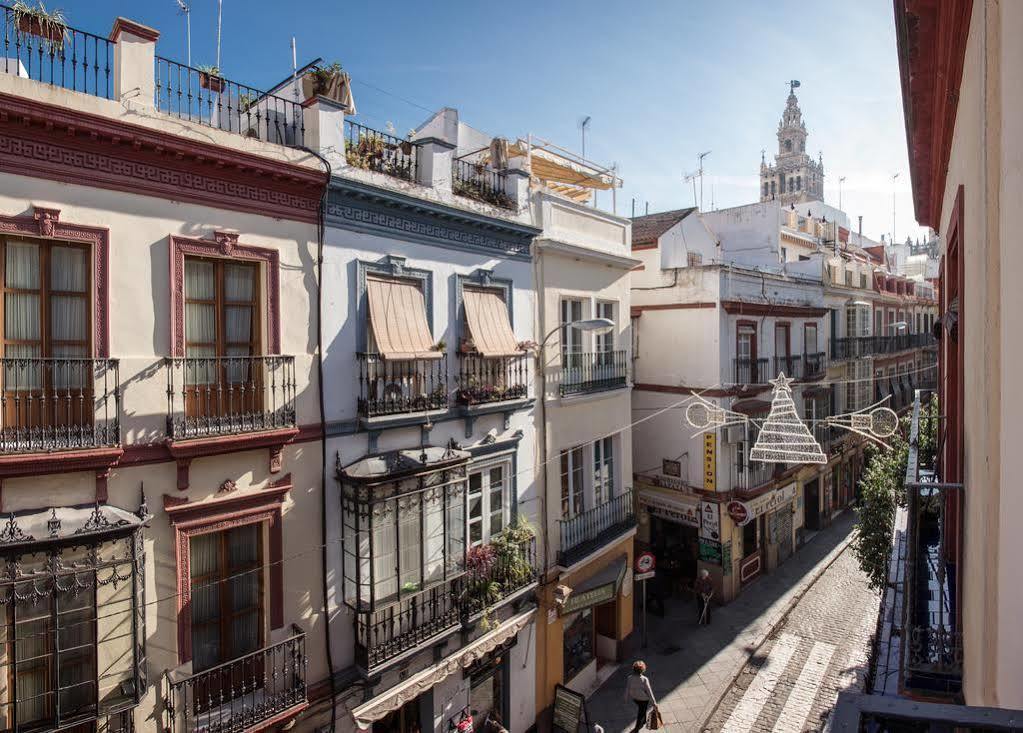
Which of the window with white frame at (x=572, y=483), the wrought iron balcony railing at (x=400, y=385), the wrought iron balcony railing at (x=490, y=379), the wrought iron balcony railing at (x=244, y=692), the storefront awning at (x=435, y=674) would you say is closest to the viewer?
the wrought iron balcony railing at (x=244, y=692)

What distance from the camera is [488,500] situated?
1202 cm

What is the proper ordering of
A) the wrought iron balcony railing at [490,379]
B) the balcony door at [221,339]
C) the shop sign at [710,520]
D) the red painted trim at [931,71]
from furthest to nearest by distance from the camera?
Answer: the shop sign at [710,520] < the wrought iron balcony railing at [490,379] < the balcony door at [221,339] < the red painted trim at [931,71]

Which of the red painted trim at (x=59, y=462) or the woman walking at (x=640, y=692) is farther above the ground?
the red painted trim at (x=59, y=462)

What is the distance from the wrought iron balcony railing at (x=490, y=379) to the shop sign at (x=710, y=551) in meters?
10.2

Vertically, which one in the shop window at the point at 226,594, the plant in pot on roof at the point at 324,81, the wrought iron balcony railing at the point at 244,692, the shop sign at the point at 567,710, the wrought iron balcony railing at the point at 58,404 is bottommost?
the shop sign at the point at 567,710

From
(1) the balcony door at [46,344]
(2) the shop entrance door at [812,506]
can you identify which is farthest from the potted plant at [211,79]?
(2) the shop entrance door at [812,506]

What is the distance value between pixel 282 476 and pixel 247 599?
176cm

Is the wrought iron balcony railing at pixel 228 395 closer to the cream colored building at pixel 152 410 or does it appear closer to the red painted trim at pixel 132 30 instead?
the cream colored building at pixel 152 410

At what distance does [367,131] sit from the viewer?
10.3 metres

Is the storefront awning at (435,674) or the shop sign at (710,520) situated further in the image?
the shop sign at (710,520)

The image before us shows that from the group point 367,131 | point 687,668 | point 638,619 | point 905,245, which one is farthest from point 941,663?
point 905,245

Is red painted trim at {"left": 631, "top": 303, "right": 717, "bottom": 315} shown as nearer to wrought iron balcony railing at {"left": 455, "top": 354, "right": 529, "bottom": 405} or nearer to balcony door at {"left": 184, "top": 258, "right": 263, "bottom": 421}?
wrought iron balcony railing at {"left": 455, "top": 354, "right": 529, "bottom": 405}

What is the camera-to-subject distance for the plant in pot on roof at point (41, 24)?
6883mm

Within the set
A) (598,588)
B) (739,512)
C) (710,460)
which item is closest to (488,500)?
(598,588)
